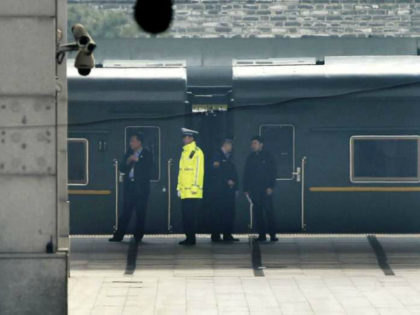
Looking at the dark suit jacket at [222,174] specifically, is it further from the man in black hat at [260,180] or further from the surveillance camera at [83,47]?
Answer: the surveillance camera at [83,47]

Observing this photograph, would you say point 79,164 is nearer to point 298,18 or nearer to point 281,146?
point 281,146

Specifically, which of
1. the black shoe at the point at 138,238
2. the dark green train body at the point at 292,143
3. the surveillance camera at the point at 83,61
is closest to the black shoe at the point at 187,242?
the dark green train body at the point at 292,143

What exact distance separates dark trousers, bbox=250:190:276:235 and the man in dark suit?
5.88 ft

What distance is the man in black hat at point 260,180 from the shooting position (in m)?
23.9

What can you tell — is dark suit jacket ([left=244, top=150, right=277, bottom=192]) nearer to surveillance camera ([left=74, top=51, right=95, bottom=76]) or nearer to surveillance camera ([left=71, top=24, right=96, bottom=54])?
surveillance camera ([left=74, top=51, right=95, bottom=76])

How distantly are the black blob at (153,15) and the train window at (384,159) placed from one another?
2367cm

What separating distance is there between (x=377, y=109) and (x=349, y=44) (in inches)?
495

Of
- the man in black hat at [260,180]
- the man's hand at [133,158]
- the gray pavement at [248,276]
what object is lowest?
the gray pavement at [248,276]

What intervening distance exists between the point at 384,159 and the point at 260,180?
2.11 metres

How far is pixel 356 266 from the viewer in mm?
22328

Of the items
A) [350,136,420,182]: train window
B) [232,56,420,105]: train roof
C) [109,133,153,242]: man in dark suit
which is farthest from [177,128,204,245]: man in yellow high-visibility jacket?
[350,136,420,182]: train window

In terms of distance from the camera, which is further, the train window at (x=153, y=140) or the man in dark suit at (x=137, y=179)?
the train window at (x=153, y=140)

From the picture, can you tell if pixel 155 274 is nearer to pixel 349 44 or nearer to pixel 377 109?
pixel 377 109

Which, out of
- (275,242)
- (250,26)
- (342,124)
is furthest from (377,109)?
(250,26)
